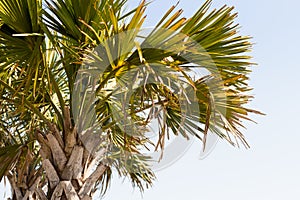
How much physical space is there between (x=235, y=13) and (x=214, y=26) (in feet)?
0.58

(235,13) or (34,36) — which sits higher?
(235,13)

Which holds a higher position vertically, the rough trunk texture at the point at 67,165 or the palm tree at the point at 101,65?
the palm tree at the point at 101,65

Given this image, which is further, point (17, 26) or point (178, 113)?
point (178, 113)

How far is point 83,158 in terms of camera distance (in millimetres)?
2918

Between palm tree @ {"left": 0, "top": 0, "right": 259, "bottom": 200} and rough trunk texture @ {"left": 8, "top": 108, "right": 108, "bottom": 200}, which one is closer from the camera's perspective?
palm tree @ {"left": 0, "top": 0, "right": 259, "bottom": 200}

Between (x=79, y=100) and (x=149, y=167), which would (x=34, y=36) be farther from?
(x=149, y=167)

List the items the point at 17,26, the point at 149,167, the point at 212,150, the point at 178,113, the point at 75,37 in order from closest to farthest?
the point at 17,26, the point at 75,37, the point at 212,150, the point at 178,113, the point at 149,167

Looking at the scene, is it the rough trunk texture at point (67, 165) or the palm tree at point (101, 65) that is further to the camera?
the rough trunk texture at point (67, 165)

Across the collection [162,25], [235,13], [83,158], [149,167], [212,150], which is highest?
[235,13]

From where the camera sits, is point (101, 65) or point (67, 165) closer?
point (101, 65)

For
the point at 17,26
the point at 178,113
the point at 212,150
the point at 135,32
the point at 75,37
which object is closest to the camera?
the point at 135,32

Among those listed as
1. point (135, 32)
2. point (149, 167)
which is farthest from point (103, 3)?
point (149, 167)

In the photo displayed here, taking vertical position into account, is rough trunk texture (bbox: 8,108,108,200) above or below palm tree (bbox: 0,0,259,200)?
below

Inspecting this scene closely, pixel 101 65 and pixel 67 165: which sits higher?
pixel 101 65
